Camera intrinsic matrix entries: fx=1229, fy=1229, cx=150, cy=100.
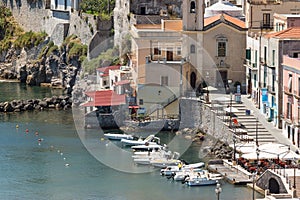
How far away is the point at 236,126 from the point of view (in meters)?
52.9

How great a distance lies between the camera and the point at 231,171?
4734cm

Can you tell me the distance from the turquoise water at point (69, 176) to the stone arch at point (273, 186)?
84 cm

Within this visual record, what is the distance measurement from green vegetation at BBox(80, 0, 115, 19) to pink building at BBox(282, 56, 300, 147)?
29.1m

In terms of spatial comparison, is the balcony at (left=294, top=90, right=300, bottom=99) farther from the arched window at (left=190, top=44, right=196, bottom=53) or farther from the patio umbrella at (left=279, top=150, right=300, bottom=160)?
the arched window at (left=190, top=44, right=196, bottom=53)

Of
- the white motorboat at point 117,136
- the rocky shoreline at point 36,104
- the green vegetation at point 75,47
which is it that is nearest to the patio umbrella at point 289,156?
the white motorboat at point 117,136

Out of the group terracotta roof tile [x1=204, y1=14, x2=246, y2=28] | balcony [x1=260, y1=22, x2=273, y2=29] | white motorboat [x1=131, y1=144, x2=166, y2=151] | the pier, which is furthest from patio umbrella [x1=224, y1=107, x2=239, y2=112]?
terracotta roof tile [x1=204, y1=14, x2=246, y2=28]

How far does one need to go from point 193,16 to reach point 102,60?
1220cm

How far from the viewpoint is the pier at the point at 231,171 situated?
4566cm

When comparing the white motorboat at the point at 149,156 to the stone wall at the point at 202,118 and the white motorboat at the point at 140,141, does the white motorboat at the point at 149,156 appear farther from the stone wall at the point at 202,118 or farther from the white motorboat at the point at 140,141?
the stone wall at the point at 202,118

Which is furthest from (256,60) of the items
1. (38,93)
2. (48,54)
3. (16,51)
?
(16,51)

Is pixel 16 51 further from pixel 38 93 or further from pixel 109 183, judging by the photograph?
pixel 109 183

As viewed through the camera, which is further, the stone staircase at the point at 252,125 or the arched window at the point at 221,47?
the arched window at the point at 221,47

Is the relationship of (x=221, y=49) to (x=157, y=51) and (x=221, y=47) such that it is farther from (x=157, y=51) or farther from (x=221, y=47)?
(x=157, y=51)

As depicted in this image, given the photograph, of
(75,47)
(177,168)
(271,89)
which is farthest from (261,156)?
(75,47)
